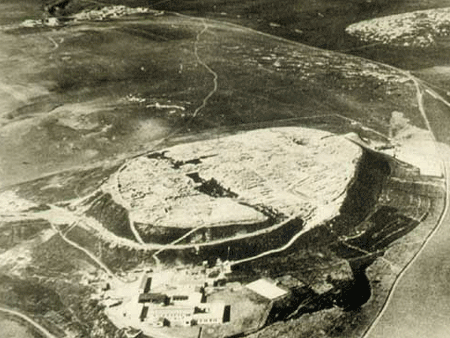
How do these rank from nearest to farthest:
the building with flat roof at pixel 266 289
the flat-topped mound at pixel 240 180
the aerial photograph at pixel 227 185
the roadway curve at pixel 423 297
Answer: the roadway curve at pixel 423 297 < the aerial photograph at pixel 227 185 < the building with flat roof at pixel 266 289 < the flat-topped mound at pixel 240 180

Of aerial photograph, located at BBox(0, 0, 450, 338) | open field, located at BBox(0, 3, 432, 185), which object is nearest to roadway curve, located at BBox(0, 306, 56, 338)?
aerial photograph, located at BBox(0, 0, 450, 338)

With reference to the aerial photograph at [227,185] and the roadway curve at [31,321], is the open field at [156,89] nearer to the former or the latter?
the aerial photograph at [227,185]

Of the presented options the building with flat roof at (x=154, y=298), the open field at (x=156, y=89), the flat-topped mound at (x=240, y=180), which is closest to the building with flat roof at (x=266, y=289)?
the building with flat roof at (x=154, y=298)

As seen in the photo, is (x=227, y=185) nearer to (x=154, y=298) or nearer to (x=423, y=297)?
(x=154, y=298)

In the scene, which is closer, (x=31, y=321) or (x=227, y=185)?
(x=31, y=321)

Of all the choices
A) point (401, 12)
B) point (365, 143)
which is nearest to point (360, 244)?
point (365, 143)

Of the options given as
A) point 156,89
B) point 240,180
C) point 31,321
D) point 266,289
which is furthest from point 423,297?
point 156,89
